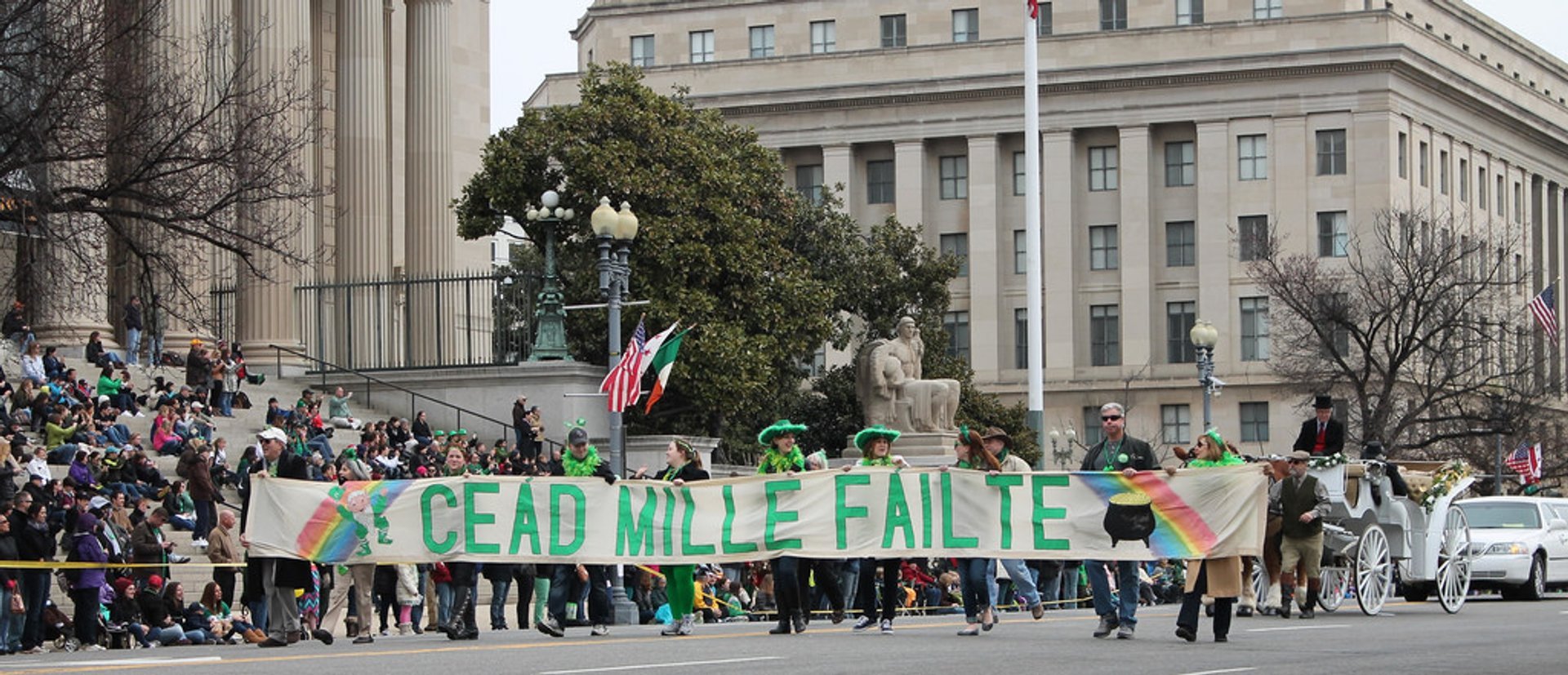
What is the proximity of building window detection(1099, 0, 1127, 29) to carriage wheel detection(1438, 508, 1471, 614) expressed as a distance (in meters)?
74.2

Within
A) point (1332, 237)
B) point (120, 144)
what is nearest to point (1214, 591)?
point (120, 144)

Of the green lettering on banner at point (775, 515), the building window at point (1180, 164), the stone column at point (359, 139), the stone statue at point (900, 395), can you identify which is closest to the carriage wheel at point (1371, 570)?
the green lettering on banner at point (775, 515)

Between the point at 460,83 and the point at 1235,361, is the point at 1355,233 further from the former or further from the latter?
the point at 460,83

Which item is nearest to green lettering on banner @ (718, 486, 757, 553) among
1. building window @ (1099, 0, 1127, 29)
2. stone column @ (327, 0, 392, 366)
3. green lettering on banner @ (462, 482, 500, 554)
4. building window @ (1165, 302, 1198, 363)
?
green lettering on banner @ (462, 482, 500, 554)

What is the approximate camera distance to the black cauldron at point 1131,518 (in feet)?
74.2

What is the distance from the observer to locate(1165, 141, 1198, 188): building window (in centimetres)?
9794

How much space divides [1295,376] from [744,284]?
23843mm

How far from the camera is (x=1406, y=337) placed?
67750 millimetres

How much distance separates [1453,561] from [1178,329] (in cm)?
6975

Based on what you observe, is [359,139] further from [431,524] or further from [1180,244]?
[1180,244]

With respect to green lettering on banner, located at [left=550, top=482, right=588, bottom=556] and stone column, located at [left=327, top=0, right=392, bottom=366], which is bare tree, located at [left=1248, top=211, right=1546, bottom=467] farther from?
green lettering on banner, located at [left=550, top=482, right=588, bottom=556]

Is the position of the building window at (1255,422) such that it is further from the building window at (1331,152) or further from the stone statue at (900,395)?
the stone statue at (900,395)

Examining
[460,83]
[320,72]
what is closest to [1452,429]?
[460,83]

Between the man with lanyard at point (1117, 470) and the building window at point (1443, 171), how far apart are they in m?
78.8
